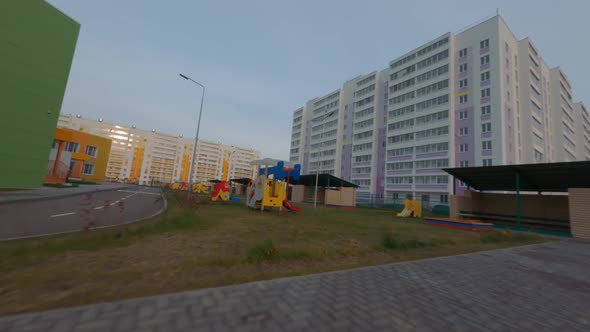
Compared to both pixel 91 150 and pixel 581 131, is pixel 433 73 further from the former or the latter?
pixel 91 150

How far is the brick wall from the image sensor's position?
1132cm

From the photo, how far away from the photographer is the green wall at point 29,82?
16891 mm

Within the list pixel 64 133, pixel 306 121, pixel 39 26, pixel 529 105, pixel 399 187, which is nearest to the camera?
pixel 39 26

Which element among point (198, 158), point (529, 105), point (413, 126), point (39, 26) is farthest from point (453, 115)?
point (198, 158)

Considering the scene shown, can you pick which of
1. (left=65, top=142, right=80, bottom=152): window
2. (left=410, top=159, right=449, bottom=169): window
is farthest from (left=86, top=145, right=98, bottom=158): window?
(left=410, top=159, right=449, bottom=169): window

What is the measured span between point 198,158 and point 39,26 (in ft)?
374

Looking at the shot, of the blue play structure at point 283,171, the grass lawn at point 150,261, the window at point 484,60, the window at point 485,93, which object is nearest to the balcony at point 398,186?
the window at point 485,93

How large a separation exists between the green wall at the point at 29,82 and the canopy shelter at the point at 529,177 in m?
32.9

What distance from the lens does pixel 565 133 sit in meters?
51.6

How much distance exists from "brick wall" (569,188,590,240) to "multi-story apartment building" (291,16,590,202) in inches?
869

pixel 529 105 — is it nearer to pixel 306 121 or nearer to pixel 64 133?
pixel 306 121

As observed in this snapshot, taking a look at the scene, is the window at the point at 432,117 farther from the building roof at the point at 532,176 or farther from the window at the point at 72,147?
the window at the point at 72,147

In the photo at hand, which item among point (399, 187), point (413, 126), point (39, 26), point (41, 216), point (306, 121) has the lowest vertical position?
point (41, 216)

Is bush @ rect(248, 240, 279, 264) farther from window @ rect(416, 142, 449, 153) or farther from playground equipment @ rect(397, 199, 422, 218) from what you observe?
window @ rect(416, 142, 449, 153)
